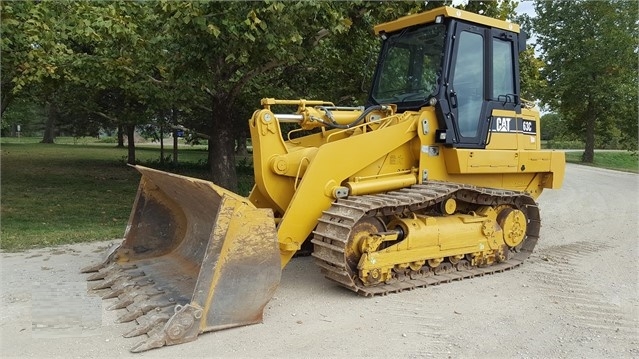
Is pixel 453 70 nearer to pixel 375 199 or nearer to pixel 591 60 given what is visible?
pixel 375 199

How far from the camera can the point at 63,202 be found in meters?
11.4

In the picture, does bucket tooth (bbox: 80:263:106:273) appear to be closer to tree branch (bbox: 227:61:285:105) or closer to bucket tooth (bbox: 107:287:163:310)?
bucket tooth (bbox: 107:287:163:310)

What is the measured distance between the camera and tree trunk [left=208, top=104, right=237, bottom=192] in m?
11.2

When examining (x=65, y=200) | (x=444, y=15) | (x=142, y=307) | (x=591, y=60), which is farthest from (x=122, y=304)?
(x=591, y=60)

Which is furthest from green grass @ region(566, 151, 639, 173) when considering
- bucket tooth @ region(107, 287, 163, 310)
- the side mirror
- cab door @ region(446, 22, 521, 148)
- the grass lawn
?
bucket tooth @ region(107, 287, 163, 310)

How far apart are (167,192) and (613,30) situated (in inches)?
1037

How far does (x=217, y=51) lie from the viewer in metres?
7.50

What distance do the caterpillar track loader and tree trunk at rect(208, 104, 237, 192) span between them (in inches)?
200

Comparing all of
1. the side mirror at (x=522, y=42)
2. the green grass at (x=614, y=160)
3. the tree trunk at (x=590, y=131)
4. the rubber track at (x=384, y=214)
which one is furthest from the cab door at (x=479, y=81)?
the tree trunk at (x=590, y=131)

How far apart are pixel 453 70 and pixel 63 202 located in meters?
8.91

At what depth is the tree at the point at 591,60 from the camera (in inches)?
1017

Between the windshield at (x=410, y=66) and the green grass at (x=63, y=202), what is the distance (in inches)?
175

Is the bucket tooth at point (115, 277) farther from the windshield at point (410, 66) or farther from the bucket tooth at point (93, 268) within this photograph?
the windshield at point (410, 66)

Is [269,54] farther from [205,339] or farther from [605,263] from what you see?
[605,263]
